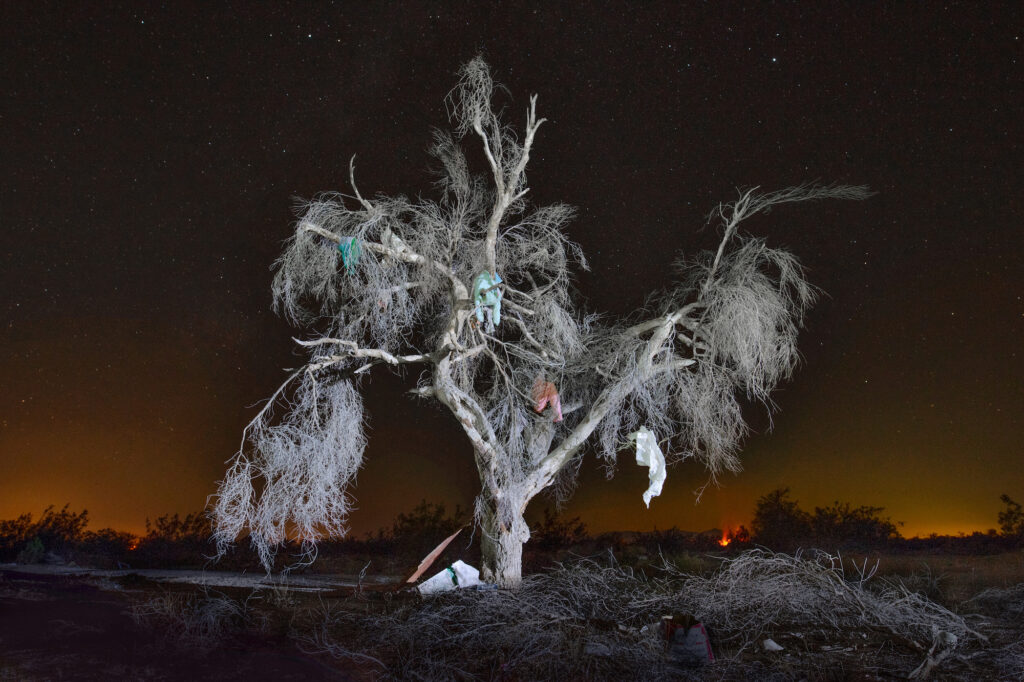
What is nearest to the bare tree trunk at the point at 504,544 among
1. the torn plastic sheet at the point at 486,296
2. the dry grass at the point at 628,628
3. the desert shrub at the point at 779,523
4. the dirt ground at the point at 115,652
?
the dry grass at the point at 628,628

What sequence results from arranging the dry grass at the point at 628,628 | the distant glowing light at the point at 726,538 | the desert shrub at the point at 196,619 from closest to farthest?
the dry grass at the point at 628,628, the desert shrub at the point at 196,619, the distant glowing light at the point at 726,538

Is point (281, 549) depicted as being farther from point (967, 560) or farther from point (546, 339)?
point (967, 560)

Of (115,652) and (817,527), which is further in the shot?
(817,527)

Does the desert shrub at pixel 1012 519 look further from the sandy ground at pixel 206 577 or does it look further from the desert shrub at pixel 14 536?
the desert shrub at pixel 14 536

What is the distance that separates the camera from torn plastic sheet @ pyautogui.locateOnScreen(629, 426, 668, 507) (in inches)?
412

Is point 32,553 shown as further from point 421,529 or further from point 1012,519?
point 1012,519

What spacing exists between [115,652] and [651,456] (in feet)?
22.5

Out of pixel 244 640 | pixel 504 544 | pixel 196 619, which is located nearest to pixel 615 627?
pixel 504 544

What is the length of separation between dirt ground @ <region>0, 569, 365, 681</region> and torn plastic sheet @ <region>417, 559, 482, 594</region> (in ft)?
7.47

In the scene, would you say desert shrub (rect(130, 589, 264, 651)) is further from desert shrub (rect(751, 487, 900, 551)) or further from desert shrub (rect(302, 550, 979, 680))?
desert shrub (rect(751, 487, 900, 551))

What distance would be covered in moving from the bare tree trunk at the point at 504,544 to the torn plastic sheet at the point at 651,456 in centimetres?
189

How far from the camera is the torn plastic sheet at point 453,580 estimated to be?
9.79 m

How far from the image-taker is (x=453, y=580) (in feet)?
32.6

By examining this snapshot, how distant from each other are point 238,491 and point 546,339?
4899 millimetres
